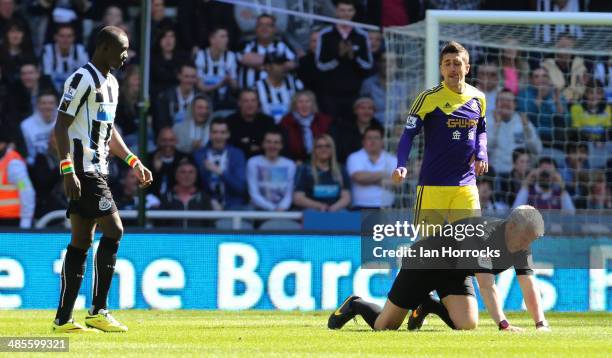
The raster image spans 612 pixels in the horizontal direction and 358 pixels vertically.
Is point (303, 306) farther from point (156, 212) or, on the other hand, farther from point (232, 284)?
point (156, 212)

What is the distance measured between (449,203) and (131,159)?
2490 mm

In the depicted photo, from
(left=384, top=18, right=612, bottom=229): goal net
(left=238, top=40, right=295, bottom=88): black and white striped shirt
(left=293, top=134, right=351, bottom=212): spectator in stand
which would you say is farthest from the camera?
(left=238, top=40, right=295, bottom=88): black and white striped shirt

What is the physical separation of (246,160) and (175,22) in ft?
8.08

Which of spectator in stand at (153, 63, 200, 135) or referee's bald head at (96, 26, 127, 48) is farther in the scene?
spectator in stand at (153, 63, 200, 135)

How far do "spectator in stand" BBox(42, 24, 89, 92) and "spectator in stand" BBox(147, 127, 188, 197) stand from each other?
159cm

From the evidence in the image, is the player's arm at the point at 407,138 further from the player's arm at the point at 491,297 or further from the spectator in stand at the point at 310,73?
the spectator in stand at the point at 310,73

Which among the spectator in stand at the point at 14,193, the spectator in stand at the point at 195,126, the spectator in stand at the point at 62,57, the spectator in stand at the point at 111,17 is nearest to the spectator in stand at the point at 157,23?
the spectator in stand at the point at 111,17

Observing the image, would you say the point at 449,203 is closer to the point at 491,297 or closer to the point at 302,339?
the point at 491,297

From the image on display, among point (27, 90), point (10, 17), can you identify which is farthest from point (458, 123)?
point (10, 17)

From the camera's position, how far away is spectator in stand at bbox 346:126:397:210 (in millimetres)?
17109

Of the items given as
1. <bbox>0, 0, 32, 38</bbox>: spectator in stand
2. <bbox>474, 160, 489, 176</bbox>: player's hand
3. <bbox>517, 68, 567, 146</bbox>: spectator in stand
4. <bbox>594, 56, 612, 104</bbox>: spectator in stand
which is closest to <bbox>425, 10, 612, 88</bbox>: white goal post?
<bbox>594, 56, 612, 104</bbox>: spectator in stand

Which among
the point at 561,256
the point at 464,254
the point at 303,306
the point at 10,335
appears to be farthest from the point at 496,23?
the point at 10,335

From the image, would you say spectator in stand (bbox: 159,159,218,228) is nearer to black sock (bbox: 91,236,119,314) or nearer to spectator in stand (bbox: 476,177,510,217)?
spectator in stand (bbox: 476,177,510,217)

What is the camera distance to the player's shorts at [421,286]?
32.6 feet
